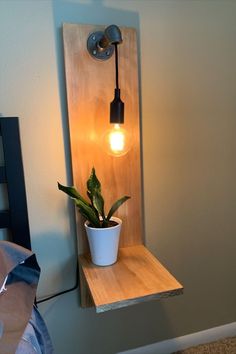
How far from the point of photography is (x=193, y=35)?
1.10 meters

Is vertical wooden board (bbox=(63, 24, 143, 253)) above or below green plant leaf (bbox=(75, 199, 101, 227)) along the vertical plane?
above

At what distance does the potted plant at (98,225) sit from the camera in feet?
3.10

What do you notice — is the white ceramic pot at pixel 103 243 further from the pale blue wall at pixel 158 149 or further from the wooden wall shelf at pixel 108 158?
the pale blue wall at pixel 158 149

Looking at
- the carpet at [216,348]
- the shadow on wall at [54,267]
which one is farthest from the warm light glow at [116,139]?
the carpet at [216,348]

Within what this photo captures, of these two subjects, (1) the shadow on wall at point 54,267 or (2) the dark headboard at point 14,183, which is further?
(1) the shadow on wall at point 54,267

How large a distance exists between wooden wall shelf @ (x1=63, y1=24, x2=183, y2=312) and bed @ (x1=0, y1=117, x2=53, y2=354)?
18cm

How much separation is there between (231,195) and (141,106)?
586 mm

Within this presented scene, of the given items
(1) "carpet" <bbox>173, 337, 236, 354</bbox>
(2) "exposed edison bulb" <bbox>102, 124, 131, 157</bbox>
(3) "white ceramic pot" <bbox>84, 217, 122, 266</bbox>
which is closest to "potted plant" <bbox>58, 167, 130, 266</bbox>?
(3) "white ceramic pot" <bbox>84, 217, 122, 266</bbox>

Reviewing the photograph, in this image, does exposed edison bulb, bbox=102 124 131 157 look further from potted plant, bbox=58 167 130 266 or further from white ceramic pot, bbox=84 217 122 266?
white ceramic pot, bbox=84 217 122 266

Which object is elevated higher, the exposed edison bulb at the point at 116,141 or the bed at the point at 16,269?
the exposed edison bulb at the point at 116,141

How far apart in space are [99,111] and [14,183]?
1.28ft

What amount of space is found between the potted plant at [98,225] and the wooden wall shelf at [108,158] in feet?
0.17

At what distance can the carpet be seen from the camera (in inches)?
53.8

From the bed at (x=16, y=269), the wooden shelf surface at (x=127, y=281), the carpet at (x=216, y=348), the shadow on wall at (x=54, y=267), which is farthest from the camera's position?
the carpet at (x=216, y=348)
